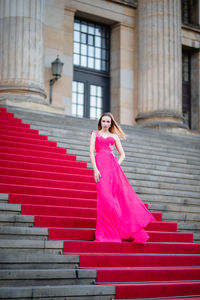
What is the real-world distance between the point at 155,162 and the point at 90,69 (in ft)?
28.7

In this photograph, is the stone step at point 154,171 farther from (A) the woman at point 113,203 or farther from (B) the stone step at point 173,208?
(A) the woman at point 113,203

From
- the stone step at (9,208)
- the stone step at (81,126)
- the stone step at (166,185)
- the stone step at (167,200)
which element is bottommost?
the stone step at (9,208)

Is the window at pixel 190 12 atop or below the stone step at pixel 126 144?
atop

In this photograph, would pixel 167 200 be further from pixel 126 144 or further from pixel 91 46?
pixel 91 46

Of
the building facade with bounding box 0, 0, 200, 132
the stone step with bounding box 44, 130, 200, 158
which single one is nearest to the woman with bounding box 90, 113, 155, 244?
the stone step with bounding box 44, 130, 200, 158

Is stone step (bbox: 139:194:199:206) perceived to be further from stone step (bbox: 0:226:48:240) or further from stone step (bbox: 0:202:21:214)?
stone step (bbox: 0:226:48:240)

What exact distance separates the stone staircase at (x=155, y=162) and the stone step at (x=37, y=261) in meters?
3.18

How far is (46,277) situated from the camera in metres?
5.36

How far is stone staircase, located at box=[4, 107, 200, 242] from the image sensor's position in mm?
9539

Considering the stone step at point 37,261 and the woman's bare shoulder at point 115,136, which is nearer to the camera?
the stone step at point 37,261

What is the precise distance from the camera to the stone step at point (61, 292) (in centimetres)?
478

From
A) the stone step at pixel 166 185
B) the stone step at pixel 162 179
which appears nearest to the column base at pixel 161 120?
the stone step at pixel 162 179

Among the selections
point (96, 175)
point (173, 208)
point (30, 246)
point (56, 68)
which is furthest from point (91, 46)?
point (30, 246)

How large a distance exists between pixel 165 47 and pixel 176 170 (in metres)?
7.73
